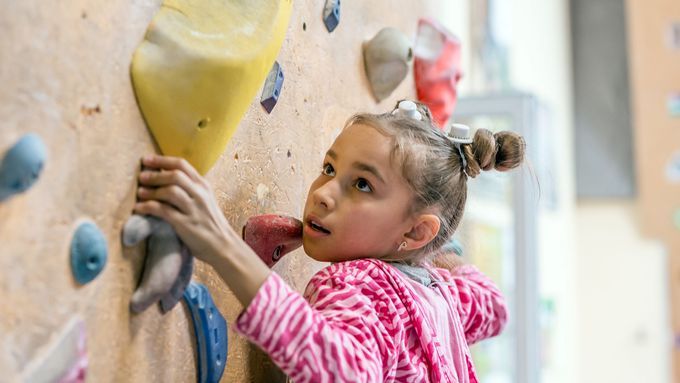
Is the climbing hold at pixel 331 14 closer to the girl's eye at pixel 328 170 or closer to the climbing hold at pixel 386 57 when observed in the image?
the climbing hold at pixel 386 57

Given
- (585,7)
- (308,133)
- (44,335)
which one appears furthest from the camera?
(585,7)

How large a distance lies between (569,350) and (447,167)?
3.29m

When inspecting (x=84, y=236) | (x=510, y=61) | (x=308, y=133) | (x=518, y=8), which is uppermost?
(x=518, y=8)

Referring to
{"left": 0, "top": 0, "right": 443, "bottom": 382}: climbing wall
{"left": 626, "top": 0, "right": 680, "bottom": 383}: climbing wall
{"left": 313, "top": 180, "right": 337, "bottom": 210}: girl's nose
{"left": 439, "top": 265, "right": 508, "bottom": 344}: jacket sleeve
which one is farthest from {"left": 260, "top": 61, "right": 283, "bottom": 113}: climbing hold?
{"left": 626, "top": 0, "right": 680, "bottom": 383}: climbing wall

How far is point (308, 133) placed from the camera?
992 mm

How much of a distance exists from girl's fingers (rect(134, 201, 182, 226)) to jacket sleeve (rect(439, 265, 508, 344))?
1.55ft

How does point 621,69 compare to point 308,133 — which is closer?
point 308,133

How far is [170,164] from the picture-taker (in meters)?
0.66

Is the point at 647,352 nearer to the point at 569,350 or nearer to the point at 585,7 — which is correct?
the point at 569,350

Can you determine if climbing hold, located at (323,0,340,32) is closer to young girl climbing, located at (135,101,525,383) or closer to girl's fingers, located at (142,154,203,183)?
young girl climbing, located at (135,101,525,383)

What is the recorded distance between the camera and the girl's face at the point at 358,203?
31.9 inches

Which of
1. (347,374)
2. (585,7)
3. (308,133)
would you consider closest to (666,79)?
(585,7)

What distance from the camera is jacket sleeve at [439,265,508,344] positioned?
105 cm

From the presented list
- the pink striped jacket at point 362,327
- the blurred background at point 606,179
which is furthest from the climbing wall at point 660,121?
the pink striped jacket at point 362,327
